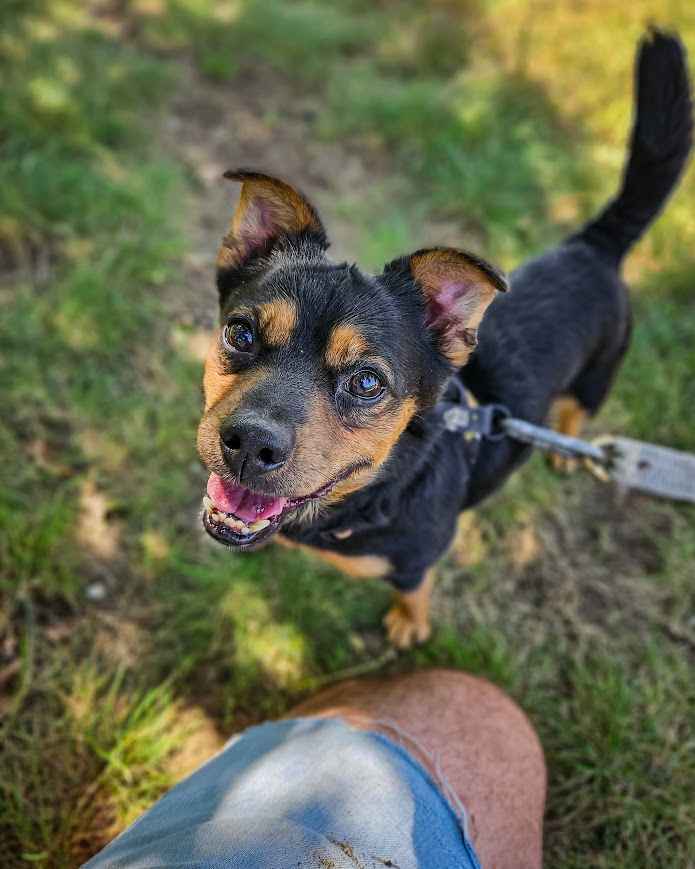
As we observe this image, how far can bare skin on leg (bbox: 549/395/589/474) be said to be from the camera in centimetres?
395

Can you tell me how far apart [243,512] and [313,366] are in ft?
1.99

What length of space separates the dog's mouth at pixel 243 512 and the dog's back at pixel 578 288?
1.18m

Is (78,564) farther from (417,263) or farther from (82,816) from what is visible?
(417,263)

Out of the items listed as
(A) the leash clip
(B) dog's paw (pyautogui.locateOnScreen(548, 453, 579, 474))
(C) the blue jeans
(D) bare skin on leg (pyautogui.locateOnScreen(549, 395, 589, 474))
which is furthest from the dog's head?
(B) dog's paw (pyautogui.locateOnScreen(548, 453, 579, 474))

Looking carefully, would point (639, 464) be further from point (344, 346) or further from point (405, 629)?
point (344, 346)

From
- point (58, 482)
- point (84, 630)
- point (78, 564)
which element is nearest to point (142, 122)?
point (58, 482)

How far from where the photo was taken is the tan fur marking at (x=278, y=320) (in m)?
2.21

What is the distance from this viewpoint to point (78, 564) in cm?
337

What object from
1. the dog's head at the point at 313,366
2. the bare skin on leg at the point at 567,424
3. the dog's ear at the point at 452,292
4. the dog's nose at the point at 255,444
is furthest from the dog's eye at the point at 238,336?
the bare skin on leg at the point at 567,424

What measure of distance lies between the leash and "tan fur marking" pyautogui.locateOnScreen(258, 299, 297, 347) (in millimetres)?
792

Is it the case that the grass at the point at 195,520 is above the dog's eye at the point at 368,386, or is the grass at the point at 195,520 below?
below

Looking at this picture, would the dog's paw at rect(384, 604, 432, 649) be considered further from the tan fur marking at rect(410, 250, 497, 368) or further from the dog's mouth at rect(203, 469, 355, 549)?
the tan fur marking at rect(410, 250, 497, 368)

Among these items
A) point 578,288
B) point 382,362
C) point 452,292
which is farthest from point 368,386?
point 578,288

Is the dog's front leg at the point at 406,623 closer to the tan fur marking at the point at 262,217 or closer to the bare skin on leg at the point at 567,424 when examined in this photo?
the bare skin on leg at the point at 567,424
